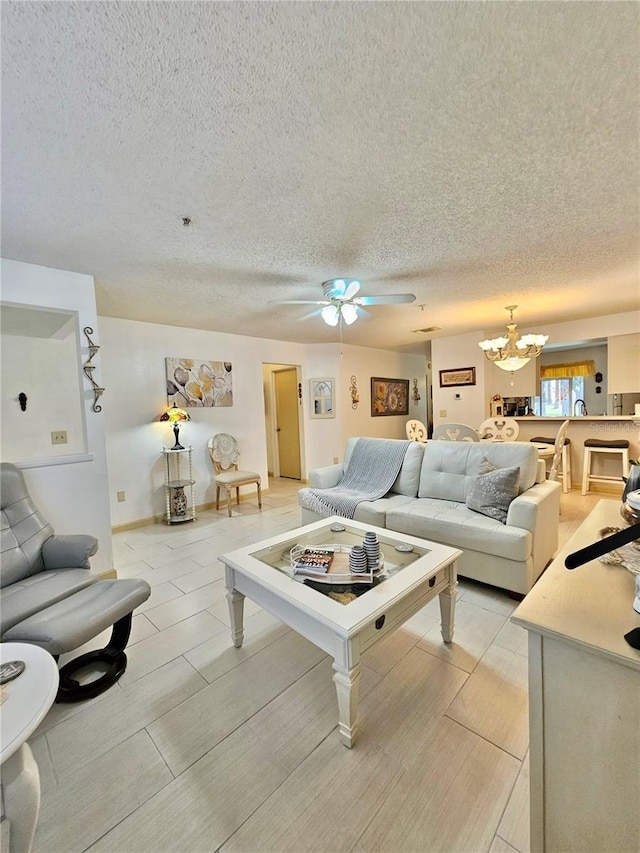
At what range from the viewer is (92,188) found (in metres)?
1.62

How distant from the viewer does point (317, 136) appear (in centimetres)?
134

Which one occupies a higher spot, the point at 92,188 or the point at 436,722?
the point at 92,188

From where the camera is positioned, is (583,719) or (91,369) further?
(91,369)

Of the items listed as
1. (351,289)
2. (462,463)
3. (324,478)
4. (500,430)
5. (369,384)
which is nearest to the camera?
(351,289)

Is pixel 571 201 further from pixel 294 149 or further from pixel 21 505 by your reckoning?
pixel 21 505

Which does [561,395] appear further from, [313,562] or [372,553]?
[313,562]

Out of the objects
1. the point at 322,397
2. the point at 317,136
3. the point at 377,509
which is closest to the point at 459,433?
the point at 377,509

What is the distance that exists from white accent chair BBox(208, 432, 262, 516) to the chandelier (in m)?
3.36

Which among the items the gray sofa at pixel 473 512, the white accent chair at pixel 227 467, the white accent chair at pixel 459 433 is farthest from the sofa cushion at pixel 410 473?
the white accent chair at pixel 227 467

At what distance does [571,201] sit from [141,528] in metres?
4.72

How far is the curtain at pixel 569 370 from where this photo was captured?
21.7ft

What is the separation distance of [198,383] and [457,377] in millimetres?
4157

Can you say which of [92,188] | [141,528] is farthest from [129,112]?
[141,528]

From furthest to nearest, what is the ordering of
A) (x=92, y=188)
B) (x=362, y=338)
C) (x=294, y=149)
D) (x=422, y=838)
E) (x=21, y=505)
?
(x=362, y=338) → (x=21, y=505) → (x=92, y=188) → (x=294, y=149) → (x=422, y=838)
